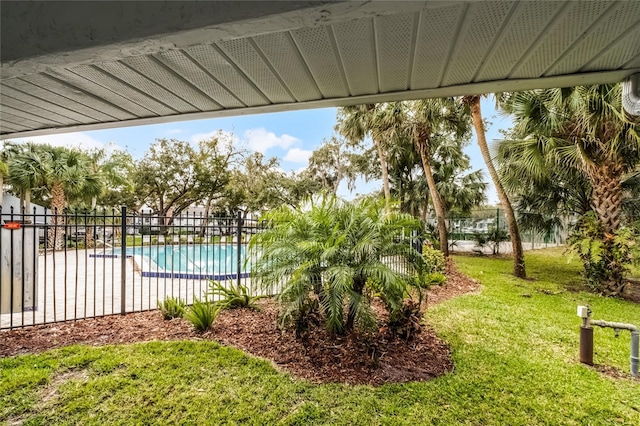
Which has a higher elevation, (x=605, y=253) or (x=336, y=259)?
(x=336, y=259)

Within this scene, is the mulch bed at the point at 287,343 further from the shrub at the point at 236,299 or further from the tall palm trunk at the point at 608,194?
the tall palm trunk at the point at 608,194

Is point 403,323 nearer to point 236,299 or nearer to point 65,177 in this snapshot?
point 236,299

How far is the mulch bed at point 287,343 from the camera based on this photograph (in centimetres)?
290

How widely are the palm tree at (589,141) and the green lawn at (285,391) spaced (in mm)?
3674

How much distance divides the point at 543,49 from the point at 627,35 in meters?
0.29

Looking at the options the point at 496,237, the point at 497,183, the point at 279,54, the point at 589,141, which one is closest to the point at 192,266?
the point at 497,183

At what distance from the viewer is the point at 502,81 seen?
1693 mm

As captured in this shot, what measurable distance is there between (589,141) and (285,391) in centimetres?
721

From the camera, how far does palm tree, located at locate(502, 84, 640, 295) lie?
17.7 feet

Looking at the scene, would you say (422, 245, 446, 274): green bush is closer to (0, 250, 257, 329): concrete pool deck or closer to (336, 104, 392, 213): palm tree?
(336, 104, 392, 213): palm tree

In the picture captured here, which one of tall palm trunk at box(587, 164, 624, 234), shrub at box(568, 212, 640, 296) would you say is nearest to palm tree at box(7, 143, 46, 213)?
shrub at box(568, 212, 640, 296)

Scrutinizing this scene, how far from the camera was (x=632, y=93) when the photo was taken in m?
1.55

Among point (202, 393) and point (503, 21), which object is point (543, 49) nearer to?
point (503, 21)

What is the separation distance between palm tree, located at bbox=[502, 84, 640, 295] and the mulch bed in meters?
4.91
